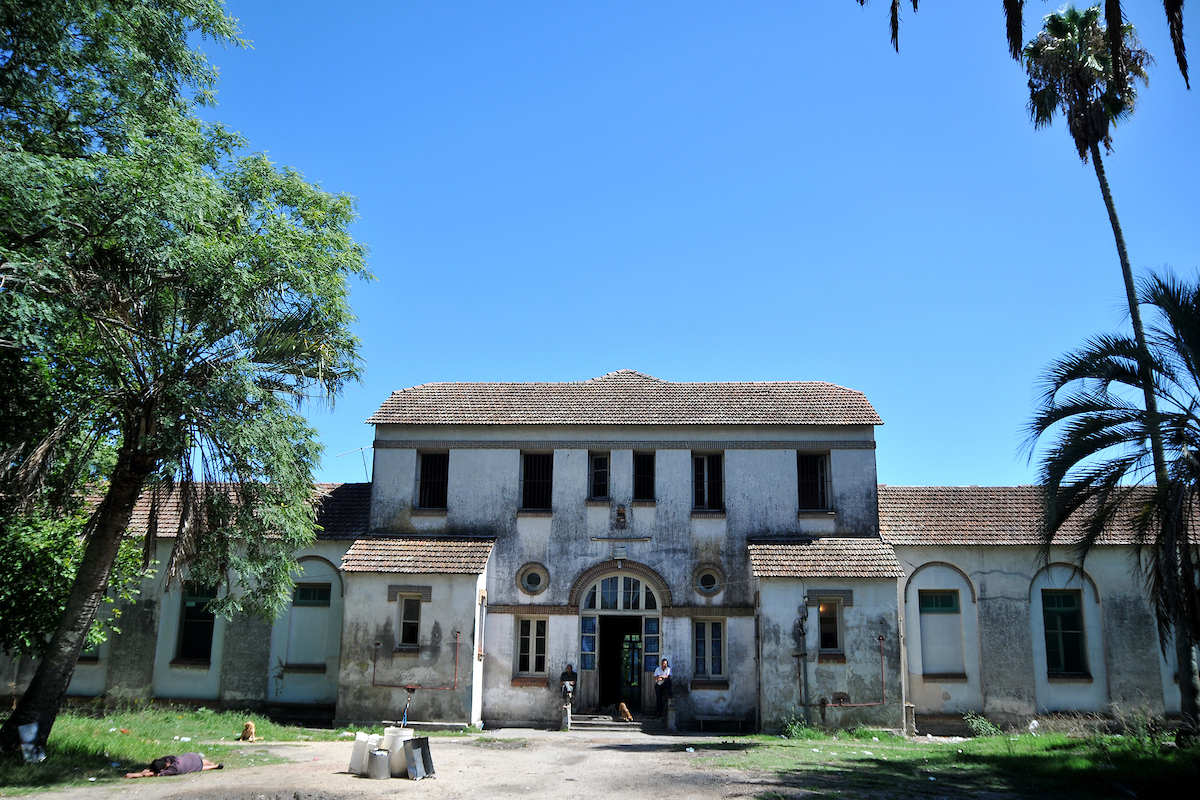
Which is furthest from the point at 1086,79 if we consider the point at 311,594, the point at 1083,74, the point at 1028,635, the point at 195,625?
the point at 195,625

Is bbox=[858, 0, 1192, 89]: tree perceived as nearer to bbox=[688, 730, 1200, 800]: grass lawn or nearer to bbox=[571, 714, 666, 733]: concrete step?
bbox=[688, 730, 1200, 800]: grass lawn

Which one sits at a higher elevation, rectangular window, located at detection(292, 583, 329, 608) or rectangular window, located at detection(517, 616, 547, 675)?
rectangular window, located at detection(292, 583, 329, 608)

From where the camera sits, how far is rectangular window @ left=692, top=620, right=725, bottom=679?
21.7 meters

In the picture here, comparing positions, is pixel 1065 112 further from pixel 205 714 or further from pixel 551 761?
pixel 205 714

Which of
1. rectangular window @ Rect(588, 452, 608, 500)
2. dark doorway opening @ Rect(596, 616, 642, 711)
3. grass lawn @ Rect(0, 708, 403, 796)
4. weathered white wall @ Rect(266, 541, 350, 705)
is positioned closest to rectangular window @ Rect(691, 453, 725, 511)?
rectangular window @ Rect(588, 452, 608, 500)

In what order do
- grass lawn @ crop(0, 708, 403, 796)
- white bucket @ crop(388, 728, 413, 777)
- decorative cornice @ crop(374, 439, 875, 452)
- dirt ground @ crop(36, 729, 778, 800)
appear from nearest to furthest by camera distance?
1. dirt ground @ crop(36, 729, 778, 800)
2. grass lawn @ crop(0, 708, 403, 796)
3. white bucket @ crop(388, 728, 413, 777)
4. decorative cornice @ crop(374, 439, 875, 452)

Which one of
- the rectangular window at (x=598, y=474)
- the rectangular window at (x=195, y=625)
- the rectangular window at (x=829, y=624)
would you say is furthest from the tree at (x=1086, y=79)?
the rectangular window at (x=195, y=625)

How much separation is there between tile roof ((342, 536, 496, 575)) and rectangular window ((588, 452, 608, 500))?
9.92 ft

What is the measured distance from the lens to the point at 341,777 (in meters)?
13.2

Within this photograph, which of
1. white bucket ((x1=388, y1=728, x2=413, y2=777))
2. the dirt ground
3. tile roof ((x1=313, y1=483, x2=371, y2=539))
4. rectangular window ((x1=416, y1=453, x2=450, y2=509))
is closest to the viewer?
the dirt ground

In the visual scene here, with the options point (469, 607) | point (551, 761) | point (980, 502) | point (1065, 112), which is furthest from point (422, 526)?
point (1065, 112)

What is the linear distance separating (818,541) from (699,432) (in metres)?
4.05

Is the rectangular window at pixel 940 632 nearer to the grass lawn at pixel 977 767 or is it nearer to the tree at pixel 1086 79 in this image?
the grass lawn at pixel 977 767

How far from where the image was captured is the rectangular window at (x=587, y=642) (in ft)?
72.1
